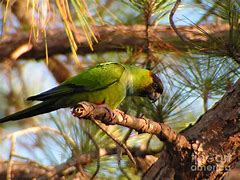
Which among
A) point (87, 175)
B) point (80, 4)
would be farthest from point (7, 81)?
point (80, 4)

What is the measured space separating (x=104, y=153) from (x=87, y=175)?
153 millimetres

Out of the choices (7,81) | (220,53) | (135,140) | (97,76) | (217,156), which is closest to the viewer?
(217,156)

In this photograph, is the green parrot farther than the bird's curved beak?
No

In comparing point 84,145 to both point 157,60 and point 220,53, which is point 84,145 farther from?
point 220,53

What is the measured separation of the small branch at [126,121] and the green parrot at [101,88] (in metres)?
0.44

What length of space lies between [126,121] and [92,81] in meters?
0.58

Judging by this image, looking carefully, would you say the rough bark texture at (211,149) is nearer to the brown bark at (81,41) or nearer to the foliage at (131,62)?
the foliage at (131,62)

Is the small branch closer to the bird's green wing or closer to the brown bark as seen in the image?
the bird's green wing

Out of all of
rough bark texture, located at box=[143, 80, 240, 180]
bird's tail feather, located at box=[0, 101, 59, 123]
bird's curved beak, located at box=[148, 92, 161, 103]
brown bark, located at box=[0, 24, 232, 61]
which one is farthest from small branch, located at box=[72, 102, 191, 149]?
brown bark, located at box=[0, 24, 232, 61]

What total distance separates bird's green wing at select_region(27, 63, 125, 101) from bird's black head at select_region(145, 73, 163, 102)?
170mm

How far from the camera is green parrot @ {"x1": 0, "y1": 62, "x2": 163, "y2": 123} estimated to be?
7.86 feet

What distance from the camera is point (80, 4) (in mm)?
2230

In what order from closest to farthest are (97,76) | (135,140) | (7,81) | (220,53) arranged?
(220,53) → (97,76) → (135,140) → (7,81)

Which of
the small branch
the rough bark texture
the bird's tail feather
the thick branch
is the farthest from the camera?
the thick branch
